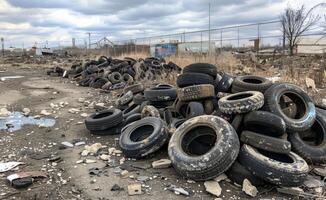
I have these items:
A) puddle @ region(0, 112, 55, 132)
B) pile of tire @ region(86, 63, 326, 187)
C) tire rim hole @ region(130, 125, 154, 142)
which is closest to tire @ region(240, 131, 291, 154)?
pile of tire @ region(86, 63, 326, 187)

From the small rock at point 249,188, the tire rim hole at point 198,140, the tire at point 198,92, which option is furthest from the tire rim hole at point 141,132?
the small rock at point 249,188

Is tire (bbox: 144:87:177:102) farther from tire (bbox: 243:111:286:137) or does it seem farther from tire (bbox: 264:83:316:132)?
→ tire (bbox: 243:111:286:137)

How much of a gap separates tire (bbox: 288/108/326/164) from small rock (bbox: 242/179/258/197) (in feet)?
4.27

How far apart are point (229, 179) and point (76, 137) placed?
12.1 feet

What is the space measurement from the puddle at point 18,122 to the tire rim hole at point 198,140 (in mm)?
4116

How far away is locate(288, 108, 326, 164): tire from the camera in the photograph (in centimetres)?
573

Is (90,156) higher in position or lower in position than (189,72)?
lower

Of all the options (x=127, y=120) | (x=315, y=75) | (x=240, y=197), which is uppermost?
(x=315, y=75)

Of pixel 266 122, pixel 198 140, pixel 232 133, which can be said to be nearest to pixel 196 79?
pixel 198 140

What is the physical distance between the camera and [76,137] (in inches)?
299

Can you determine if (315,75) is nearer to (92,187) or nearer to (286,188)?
(286,188)

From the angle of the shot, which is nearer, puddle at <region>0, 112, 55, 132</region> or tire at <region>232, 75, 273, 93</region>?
tire at <region>232, 75, 273, 93</region>

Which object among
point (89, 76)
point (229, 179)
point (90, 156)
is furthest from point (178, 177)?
point (89, 76)

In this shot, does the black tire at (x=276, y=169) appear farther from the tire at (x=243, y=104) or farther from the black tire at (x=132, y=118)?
the black tire at (x=132, y=118)
